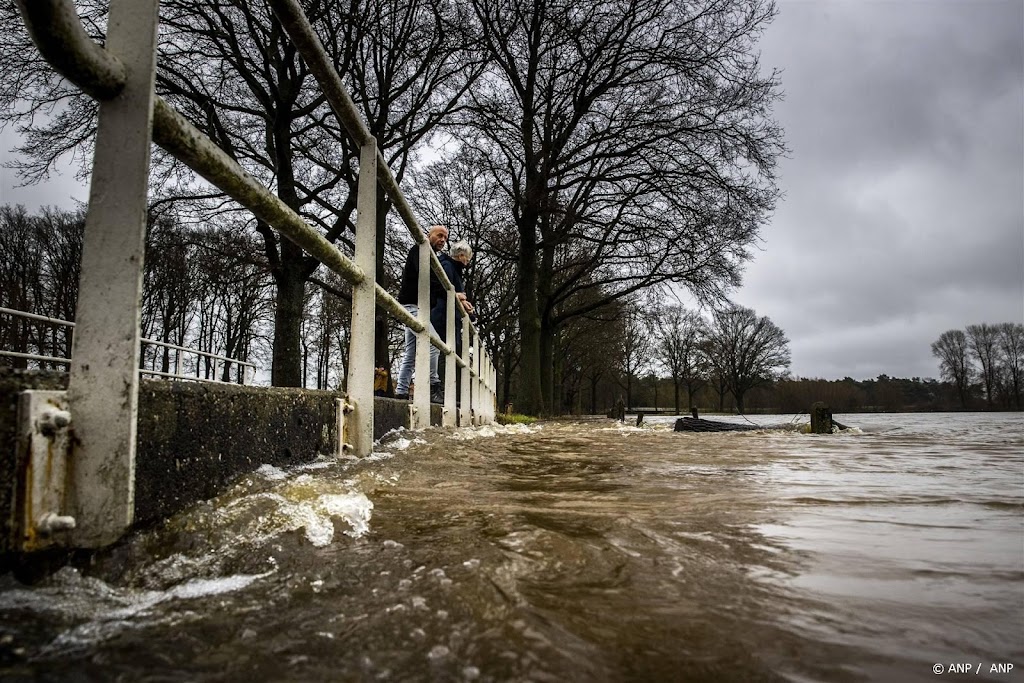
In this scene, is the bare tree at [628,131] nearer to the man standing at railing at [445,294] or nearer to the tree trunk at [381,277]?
the tree trunk at [381,277]

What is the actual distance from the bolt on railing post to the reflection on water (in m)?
2.05

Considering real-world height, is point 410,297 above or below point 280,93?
below

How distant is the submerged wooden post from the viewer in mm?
8039

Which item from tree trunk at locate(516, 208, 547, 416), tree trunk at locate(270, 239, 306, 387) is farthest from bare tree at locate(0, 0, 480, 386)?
tree trunk at locate(516, 208, 547, 416)

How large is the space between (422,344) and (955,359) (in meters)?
64.8

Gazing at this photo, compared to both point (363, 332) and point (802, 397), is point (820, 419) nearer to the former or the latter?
point (363, 332)

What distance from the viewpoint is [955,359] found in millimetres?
53188

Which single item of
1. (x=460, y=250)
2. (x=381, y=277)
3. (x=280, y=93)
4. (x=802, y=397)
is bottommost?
(x=802, y=397)

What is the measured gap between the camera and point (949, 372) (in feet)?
175

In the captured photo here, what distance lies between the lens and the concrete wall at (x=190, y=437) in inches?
32.0

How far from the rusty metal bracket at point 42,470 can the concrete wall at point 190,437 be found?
0.01 meters

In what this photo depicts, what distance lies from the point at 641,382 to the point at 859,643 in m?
53.6

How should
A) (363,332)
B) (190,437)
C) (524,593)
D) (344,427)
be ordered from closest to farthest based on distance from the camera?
(524,593)
(190,437)
(344,427)
(363,332)

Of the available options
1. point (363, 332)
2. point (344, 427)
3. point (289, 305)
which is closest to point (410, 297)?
point (363, 332)
